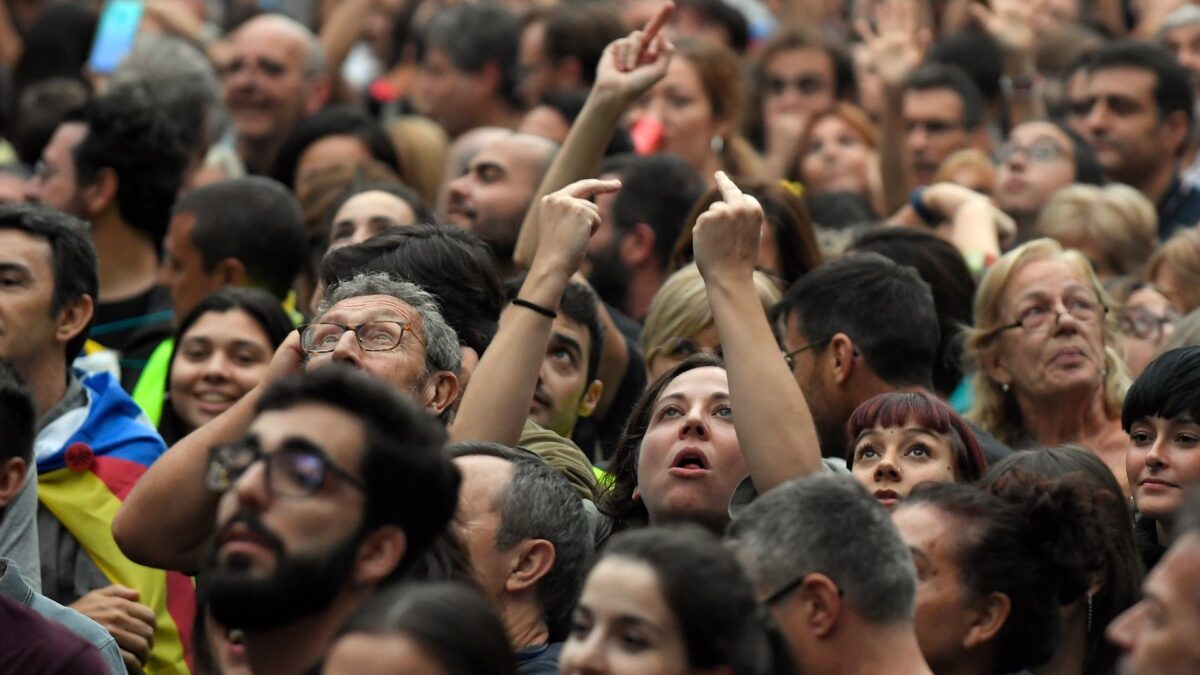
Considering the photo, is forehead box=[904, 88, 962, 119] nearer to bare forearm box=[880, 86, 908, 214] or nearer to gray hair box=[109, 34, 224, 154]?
bare forearm box=[880, 86, 908, 214]

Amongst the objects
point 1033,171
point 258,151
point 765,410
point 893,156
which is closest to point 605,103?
point 765,410

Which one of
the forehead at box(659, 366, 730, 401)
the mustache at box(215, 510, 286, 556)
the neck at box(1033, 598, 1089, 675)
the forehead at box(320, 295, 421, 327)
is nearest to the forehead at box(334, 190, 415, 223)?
the forehead at box(320, 295, 421, 327)

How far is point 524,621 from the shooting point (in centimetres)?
516

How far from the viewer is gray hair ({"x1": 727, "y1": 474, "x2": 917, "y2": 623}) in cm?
425

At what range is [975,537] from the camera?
16.2 ft

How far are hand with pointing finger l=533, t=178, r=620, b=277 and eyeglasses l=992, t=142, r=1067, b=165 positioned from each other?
428cm

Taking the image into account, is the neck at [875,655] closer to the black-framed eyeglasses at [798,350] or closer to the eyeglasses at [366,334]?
the eyeglasses at [366,334]

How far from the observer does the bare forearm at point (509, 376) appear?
552cm

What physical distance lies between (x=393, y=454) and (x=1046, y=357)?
3308mm

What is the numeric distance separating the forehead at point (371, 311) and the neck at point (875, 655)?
1.84 metres

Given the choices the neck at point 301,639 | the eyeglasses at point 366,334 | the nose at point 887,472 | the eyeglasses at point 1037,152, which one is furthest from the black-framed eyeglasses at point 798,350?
the eyeglasses at point 1037,152

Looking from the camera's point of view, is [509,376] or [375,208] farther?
[375,208]

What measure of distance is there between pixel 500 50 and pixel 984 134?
2514mm

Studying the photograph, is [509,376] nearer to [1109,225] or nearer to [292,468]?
[292,468]
